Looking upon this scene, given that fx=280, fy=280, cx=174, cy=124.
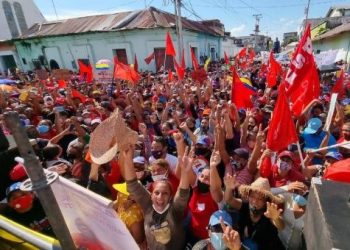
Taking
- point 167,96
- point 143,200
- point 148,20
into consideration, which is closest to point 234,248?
point 143,200

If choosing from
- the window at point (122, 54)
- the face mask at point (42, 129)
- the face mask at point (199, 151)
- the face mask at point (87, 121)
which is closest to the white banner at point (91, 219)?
the face mask at point (199, 151)

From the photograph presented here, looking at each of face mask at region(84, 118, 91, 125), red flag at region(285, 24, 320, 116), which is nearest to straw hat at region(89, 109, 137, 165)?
red flag at region(285, 24, 320, 116)

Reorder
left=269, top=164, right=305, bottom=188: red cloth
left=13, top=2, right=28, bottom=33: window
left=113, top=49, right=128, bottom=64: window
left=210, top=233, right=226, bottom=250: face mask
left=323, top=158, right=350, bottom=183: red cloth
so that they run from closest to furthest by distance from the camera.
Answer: left=323, top=158, right=350, bottom=183: red cloth
left=210, top=233, right=226, bottom=250: face mask
left=269, top=164, right=305, bottom=188: red cloth
left=113, top=49, right=128, bottom=64: window
left=13, top=2, right=28, bottom=33: window

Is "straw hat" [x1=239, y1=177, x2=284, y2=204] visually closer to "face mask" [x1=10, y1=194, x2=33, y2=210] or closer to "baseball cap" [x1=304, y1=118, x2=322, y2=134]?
"face mask" [x1=10, y1=194, x2=33, y2=210]

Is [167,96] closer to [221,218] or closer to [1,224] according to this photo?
[221,218]

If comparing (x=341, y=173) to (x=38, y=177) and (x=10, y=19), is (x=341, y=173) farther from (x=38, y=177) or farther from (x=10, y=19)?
(x=10, y=19)

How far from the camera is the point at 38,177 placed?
121 centimetres

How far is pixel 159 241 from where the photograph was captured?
2.43 metres

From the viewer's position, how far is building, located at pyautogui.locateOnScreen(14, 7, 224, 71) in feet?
73.9

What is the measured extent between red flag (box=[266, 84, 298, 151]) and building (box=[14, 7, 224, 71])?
1981cm

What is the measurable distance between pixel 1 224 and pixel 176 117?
443 cm

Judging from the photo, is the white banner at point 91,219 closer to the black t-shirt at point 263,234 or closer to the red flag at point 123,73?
the black t-shirt at point 263,234

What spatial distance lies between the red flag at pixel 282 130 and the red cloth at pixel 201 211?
4.26 ft

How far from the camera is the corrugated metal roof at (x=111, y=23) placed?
23.0 metres
